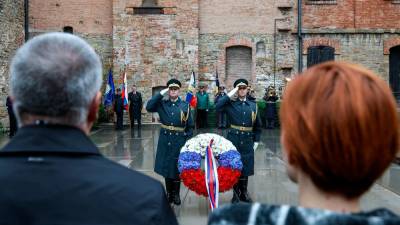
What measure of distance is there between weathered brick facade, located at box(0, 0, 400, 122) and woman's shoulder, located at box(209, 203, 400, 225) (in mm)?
22877

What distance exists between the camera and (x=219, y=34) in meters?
25.2

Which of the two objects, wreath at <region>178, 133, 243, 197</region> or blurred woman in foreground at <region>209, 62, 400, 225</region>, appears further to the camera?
wreath at <region>178, 133, 243, 197</region>

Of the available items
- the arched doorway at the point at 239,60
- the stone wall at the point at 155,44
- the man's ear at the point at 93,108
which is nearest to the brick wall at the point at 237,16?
the stone wall at the point at 155,44

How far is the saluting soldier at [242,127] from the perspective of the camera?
360 inches

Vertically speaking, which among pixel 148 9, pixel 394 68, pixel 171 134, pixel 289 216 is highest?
pixel 148 9

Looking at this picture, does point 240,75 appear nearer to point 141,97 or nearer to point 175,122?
point 141,97

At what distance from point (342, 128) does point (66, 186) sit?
0.95 m

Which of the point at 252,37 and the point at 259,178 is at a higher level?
the point at 252,37

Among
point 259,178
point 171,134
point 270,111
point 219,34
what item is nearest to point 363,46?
point 270,111

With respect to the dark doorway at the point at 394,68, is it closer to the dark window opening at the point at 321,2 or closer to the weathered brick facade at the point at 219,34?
the weathered brick facade at the point at 219,34

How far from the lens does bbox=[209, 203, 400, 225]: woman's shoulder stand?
172 centimetres

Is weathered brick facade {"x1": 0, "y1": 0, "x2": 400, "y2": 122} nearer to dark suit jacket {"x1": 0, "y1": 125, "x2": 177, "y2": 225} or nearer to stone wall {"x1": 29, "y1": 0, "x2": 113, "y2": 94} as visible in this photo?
stone wall {"x1": 29, "y1": 0, "x2": 113, "y2": 94}

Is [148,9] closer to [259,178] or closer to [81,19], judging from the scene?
[81,19]

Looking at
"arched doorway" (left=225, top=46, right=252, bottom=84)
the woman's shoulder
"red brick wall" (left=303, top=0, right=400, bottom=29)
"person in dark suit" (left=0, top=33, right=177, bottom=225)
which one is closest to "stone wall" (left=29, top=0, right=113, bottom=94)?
"arched doorway" (left=225, top=46, right=252, bottom=84)
